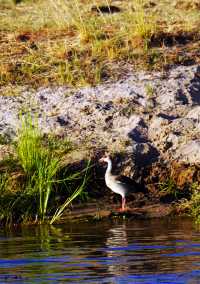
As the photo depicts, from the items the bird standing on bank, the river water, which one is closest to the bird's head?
the bird standing on bank

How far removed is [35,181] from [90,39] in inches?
232

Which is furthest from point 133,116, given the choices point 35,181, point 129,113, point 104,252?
point 104,252

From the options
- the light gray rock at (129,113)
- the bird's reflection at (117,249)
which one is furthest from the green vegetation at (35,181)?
the bird's reflection at (117,249)

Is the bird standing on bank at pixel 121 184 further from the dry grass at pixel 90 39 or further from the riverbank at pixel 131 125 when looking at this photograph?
the dry grass at pixel 90 39

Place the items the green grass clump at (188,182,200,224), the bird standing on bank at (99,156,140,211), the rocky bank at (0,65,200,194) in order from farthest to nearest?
the rocky bank at (0,65,200,194), the bird standing on bank at (99,156,140,211), the green grass clump at (188,182,200,224)

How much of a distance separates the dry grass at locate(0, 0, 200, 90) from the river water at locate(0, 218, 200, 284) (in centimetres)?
504

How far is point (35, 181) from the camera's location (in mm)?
15602

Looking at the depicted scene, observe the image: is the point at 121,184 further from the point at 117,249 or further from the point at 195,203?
the point at 117,249

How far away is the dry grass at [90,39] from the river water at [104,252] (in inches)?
198

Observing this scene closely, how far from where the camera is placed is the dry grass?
19.7 metres

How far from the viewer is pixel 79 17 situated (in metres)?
21.6

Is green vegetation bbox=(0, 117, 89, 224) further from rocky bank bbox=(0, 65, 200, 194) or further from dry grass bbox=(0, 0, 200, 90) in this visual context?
dry grass bbox=(0, 0, 200, 90)

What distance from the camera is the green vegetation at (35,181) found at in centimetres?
1534

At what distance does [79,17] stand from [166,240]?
30.4 feet
